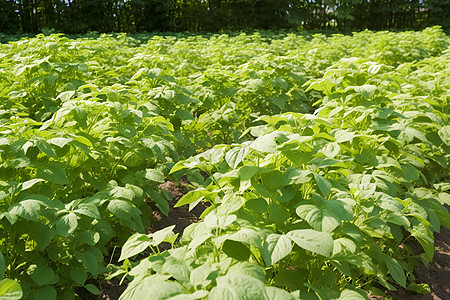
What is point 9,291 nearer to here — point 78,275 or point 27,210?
point 27,210

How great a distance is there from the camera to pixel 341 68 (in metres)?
3.17

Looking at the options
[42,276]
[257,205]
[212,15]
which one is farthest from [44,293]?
[212,15]

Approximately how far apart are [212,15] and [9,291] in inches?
764

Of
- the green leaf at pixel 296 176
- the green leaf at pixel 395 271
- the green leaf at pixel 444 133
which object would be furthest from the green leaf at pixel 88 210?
the green leaf at pixel 444 133

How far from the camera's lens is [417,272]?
2.79 meters

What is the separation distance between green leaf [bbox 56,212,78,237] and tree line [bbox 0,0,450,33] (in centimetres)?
1636

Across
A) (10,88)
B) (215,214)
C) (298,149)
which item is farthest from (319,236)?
(10,88)

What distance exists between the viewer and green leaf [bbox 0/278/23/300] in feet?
4.00

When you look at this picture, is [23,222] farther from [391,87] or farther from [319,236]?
[391,87]

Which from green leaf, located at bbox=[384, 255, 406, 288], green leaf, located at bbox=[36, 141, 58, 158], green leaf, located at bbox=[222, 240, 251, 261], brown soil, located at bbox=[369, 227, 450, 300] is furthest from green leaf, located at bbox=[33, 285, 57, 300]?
brown soil, located at bbox=[369, 227, 450, 300]

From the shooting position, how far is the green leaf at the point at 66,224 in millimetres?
1783

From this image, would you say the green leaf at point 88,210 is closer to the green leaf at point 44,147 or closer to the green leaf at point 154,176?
the green leaf at point 44,147

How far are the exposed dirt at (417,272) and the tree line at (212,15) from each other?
1516 cm

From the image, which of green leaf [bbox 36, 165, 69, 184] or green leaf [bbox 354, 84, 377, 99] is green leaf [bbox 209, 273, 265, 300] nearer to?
green leaf [bbox 36, 165, 69, 184]
